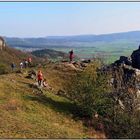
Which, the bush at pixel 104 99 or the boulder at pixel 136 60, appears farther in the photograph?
the boulder at pixel 136 60

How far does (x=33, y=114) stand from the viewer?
45.0 meters

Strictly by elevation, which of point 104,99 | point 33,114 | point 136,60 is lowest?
point 33,114

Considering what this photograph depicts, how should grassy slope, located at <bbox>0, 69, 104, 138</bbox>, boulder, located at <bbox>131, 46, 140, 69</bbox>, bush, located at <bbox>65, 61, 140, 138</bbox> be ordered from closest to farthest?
grassy slope, located at <bbox>0, 69, 104, 138</bbox>
bush, located at <bbox>65, 61, 140, 138</bbox>
boulder, located at <bbox>131, 46, 140, 69</bbox>

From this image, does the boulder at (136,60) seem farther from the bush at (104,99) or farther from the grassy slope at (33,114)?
the grassy slope at (33,114)

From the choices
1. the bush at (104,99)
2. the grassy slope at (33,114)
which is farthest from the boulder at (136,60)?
the grassy slope at (33,114)

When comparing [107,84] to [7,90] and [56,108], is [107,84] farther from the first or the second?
[7,90]

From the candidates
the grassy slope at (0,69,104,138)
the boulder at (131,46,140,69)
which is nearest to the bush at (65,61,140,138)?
→ the grassy slope at (0,69,104,138)

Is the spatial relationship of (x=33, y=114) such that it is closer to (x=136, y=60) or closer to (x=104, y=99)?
(x=104, y=99)

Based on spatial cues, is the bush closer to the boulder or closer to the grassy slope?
the grassy slope

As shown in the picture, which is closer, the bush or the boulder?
the bush

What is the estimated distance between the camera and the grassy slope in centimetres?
3762

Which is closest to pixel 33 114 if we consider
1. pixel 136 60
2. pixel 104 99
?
pixel 104 99

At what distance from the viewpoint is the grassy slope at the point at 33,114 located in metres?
37.6

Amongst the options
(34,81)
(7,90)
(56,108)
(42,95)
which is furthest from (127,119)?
(34,81)
